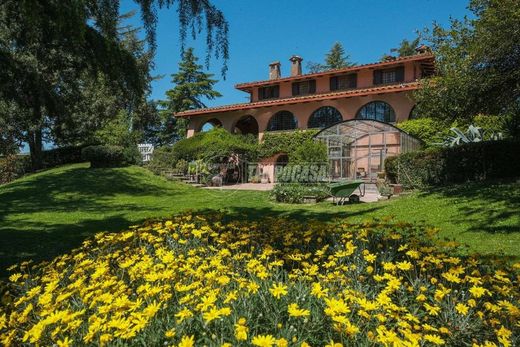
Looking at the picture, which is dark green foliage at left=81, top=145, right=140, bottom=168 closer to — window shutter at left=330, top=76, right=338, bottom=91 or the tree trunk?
the tree trunk

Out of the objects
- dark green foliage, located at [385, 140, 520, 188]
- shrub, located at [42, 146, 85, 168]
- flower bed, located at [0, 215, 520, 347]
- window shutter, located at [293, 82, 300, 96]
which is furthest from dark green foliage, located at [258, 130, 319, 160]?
flower bed, located at [0, 215, 520, 347]

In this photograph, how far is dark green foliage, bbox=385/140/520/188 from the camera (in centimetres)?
1335

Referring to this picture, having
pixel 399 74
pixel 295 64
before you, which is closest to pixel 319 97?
pixel 399 74

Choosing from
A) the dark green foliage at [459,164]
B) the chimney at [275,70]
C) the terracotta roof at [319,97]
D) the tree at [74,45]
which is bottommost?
the dark green foliage at [459,164]

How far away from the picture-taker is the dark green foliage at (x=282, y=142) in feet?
90.6

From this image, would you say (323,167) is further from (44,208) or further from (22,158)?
(22,158)

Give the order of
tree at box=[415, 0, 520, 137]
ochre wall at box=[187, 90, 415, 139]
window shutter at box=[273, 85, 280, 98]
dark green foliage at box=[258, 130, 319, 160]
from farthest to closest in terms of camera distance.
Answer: window shutter at box=[273, 85, 280, 98] < dark green foliage at box=[258, 130, 319, 160] < ochre wall at box=[187, 90, 415, 139] < tree at box=[415, 0, 520, 137]

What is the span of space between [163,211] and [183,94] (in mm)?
39389

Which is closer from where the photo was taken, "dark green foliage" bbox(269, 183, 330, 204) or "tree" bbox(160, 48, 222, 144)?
"dark green foliage" bbox(269, 183, 330, 204)

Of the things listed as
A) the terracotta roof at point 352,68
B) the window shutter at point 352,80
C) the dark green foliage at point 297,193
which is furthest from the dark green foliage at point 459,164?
the window shutter at point 352,80

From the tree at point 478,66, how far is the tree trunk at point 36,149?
1053 inches

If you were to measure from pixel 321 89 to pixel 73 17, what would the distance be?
26.3 m

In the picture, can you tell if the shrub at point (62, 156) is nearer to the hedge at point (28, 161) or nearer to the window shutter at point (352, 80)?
the hedge at point (28, 161)

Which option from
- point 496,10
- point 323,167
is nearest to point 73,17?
point 496,10
